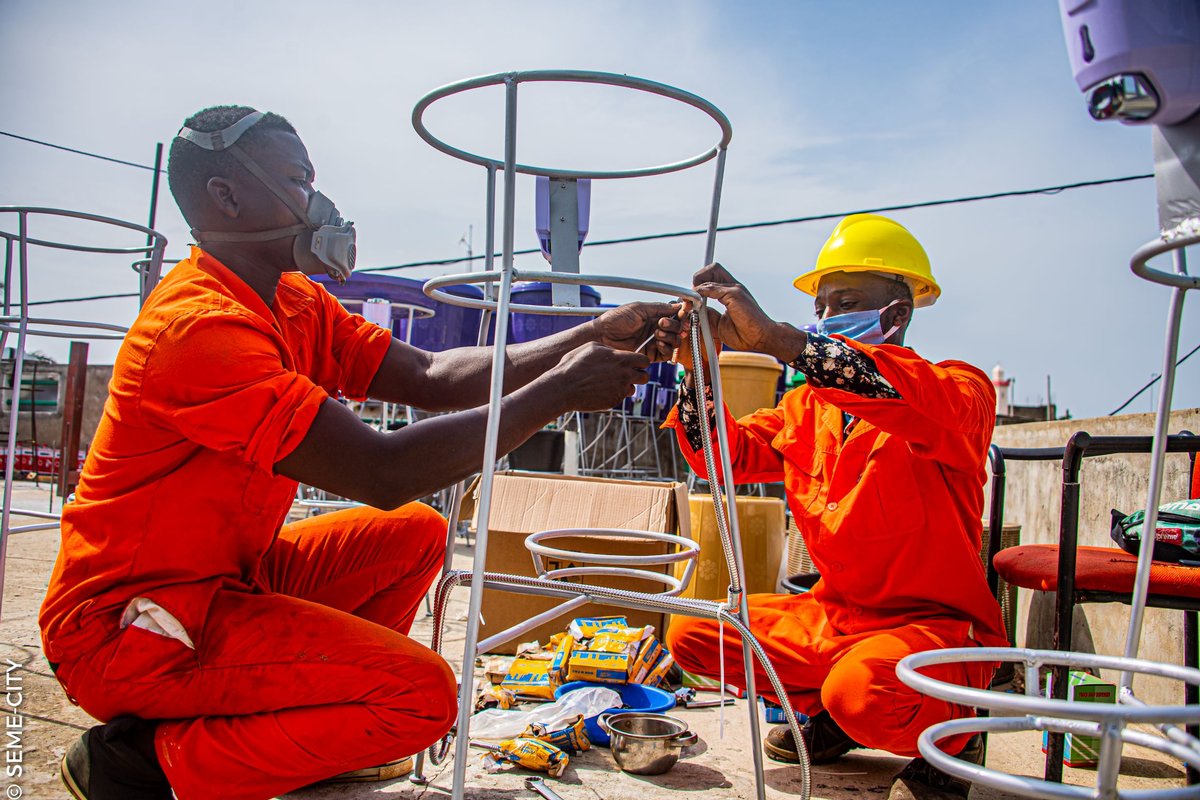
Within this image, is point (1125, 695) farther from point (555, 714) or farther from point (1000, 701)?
point (555, 714)

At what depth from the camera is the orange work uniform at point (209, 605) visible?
1.53 m

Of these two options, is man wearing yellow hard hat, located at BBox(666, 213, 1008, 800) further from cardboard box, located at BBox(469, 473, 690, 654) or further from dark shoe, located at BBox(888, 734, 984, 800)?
cardboard box, located at BBox(469, 473, 690, 654)

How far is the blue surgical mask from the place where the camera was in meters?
2.44

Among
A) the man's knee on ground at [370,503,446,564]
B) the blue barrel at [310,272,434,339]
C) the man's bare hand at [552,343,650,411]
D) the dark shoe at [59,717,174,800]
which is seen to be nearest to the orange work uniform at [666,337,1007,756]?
the man's bare hand at [552,343,650,411]

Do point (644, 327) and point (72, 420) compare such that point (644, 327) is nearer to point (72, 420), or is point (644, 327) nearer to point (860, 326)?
point (860, 326)

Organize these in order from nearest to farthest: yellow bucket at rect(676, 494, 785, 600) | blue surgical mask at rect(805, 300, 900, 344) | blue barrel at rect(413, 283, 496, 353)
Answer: blue surgical mask at rect(805, 300, 900, 344)
yellow bucket at rect(676, 494, 785, 600)
blue barrel at rect(413, 283, 496, 353)

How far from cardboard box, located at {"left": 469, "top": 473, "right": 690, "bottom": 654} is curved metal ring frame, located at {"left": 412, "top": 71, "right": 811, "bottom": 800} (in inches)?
58.3

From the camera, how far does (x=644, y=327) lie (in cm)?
197

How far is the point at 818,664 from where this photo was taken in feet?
7.66

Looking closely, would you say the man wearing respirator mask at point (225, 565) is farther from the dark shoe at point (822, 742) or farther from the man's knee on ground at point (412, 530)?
the dark shoe at point (822, 742)

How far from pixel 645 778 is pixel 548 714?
0.48m

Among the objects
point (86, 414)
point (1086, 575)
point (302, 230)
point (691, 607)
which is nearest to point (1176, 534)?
point (1086, 575)

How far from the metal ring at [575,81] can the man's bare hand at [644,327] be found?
308mm

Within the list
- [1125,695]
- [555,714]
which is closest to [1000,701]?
[1125,695]
